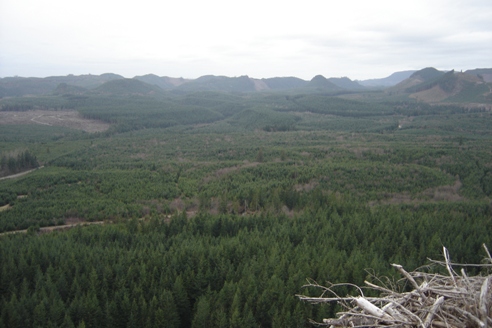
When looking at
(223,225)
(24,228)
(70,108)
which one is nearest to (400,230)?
(223,225)

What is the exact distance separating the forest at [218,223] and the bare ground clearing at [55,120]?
27577mm

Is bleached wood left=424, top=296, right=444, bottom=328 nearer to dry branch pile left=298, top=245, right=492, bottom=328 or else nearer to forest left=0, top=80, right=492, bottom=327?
dry branch pile left=298, top=245, right=492, bottom=328

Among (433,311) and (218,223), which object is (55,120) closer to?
(218,223)

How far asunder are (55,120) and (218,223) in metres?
140

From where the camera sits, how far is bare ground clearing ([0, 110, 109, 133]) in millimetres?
140250

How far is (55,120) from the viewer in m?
148

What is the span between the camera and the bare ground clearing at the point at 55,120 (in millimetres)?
140250

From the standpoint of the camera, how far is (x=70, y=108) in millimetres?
179500

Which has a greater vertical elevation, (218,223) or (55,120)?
(55,120)

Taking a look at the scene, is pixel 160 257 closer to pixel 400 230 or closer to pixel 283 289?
pixel 283 289

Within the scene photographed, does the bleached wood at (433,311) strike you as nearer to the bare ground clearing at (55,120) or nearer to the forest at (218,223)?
the forest at (218,223)

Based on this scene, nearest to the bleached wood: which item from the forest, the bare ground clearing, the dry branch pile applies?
the dry branch pile

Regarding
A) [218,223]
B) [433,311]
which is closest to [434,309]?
[433,311]

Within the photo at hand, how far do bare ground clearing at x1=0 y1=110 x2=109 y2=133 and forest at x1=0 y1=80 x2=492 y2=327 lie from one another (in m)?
27.6
